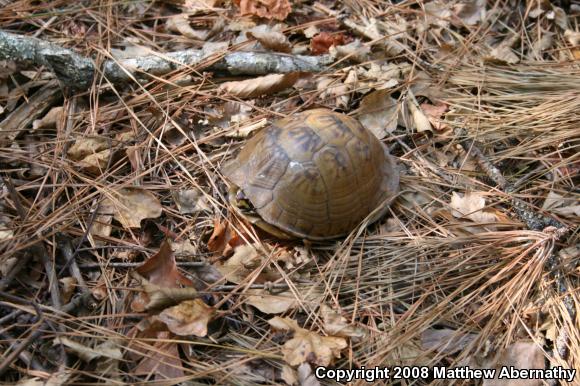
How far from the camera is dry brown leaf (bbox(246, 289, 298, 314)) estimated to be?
2.25 m

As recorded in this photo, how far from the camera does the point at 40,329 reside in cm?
200

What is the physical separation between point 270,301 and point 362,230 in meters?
0.62

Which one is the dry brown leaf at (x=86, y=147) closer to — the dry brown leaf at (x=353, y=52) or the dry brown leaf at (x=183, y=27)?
the dry brown leaf at (x=183, y=27)

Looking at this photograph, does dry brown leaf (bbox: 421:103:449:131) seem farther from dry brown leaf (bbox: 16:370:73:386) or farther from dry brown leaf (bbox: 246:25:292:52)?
dry brown leaf (bbox: 16:370:73:386)

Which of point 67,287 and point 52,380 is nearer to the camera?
point 52,380

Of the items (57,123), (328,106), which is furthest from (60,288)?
(328,106)

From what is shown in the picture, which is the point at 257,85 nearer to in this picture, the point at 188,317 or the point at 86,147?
the point at 86,147

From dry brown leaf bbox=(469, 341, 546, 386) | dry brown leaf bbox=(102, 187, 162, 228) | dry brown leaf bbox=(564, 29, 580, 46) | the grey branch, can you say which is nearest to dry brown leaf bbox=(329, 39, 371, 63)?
the grey branch

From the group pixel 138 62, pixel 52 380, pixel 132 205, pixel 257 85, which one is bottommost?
pixel 52 380

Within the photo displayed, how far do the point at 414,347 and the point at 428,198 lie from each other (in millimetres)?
900

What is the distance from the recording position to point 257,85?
10.2ft

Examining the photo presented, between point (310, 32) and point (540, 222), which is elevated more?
point (310, 32)

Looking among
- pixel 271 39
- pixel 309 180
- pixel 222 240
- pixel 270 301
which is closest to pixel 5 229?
pixel 222 240

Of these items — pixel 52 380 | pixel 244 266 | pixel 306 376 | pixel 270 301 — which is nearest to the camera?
pixel 52 380
